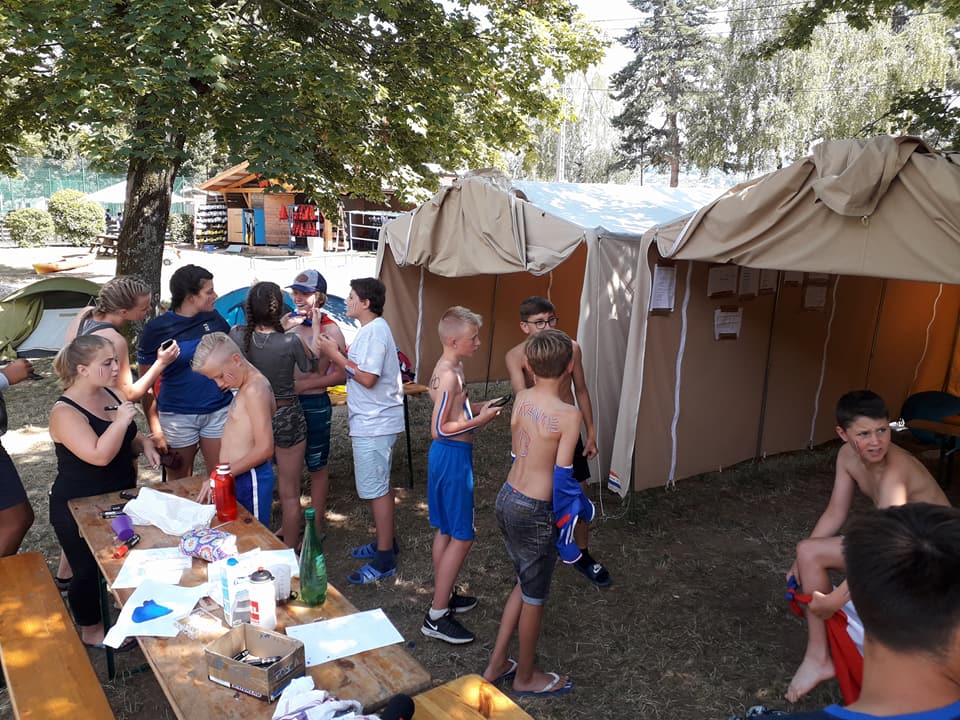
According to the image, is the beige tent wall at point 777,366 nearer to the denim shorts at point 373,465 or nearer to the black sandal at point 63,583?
the denim shorts at point 373,465

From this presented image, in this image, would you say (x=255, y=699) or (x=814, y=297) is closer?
(x=255, y=699)

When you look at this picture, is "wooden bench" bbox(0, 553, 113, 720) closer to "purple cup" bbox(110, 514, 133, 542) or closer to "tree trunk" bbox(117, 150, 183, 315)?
"purple cup" bbox(110, 514, 133, 542)

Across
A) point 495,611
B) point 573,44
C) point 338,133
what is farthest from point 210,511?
point 573,44

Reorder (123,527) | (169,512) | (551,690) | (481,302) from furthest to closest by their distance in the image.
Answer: (481,302), (551,690), (169,512), (123,527)

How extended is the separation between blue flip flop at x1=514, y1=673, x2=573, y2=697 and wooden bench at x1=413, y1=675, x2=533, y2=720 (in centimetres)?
118

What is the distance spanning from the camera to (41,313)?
9492 mm

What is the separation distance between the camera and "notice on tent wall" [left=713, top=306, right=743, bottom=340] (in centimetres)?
537

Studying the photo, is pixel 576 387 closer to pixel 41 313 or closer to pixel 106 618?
pixel 106 618

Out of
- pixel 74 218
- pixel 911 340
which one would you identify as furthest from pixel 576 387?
pixel 74 218

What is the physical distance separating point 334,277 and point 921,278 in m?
15.2

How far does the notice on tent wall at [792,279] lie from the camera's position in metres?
5.87

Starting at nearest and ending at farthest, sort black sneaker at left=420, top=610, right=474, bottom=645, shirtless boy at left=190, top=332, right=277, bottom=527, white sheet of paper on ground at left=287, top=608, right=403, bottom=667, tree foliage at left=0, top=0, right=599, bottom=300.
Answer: white sheet of paper on ground at left=287, top=608, right=403, bottom=667 < shirtless boy at left=190, top=332, right=277, bottom=527 < black sneaker at left=420, top=610, right=474, bottom=645 < tree foliage at left=0, top=0, right=599, bottom=300

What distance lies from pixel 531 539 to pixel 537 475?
27 centimetres

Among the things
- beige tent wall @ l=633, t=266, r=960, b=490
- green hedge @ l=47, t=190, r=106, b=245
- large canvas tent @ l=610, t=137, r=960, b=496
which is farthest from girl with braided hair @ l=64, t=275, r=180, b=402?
green hedge @ l=47, t=190, r=106, b=245
